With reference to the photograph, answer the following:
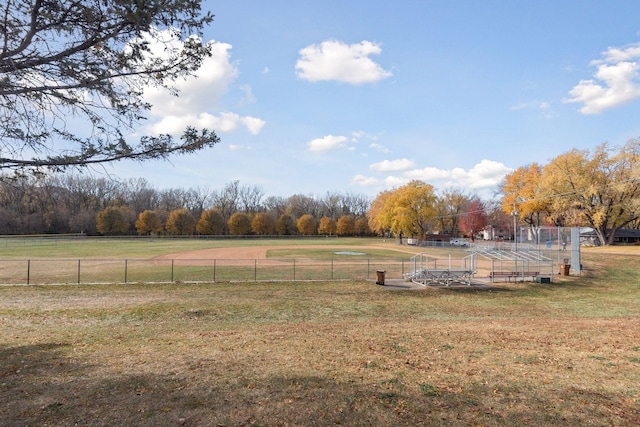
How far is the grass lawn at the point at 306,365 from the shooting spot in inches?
193

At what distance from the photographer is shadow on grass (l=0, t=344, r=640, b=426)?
15.4 ft

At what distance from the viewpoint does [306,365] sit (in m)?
7.11

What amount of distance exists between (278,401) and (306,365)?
1897 mm

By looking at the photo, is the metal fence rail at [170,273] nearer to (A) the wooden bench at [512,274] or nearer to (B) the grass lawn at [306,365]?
(A) the wooden bench at [512,274]

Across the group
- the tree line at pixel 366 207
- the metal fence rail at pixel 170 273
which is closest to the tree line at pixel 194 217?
the tree line at pixel 366 207

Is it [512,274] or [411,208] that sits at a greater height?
[411,208]

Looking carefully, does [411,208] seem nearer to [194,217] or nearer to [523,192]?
[523,192]

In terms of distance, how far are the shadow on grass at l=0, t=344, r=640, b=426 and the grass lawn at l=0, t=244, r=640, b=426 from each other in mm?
27

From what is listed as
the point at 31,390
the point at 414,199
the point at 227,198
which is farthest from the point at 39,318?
the point at 227,198

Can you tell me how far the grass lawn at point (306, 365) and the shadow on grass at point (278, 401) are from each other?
1.0 inches

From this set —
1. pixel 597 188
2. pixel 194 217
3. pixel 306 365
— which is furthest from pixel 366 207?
pixel 306 365

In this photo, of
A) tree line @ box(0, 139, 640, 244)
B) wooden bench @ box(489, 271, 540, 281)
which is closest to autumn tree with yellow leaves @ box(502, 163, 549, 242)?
tree line @ box(0, 139, 640, 244)

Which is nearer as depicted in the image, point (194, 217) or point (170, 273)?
point (170, 273)

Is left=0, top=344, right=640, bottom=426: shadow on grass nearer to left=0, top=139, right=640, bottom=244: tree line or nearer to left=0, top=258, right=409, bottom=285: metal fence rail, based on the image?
left=0, top=139, right=640, bottom=244: tree line
